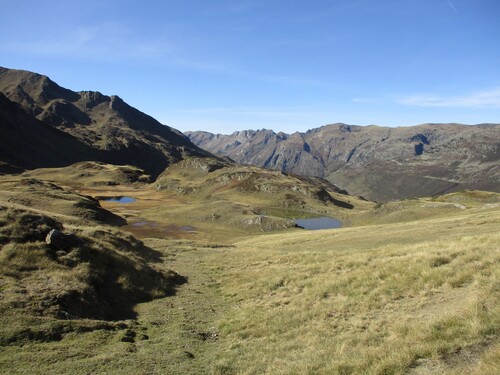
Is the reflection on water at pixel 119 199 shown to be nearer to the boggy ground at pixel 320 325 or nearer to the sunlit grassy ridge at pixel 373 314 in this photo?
the boggy ground at pixel 320 325

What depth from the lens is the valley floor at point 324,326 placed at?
1236 centimetres

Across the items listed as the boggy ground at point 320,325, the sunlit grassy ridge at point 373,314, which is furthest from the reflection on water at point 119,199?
the sunlit grassy ridge at point 373,314

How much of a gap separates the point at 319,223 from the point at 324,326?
320ft

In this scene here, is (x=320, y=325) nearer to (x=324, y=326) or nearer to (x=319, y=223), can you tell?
(x=324, y=326)

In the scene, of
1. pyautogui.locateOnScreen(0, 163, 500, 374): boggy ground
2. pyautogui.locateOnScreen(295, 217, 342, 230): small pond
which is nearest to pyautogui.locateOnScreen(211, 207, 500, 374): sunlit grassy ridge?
pyautogui.locateOnScreen(0, 163, 500, 374): boggy ground

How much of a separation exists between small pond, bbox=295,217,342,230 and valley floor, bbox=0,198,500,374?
80.1 metres

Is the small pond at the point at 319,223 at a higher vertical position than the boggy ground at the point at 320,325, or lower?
lower

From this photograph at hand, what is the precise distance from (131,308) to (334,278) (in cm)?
1271

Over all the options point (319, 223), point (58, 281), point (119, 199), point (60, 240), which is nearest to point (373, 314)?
point (58, 281)

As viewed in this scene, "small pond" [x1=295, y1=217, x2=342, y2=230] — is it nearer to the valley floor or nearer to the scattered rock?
the valley floor

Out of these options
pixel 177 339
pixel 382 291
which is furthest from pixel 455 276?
pixel 177 339

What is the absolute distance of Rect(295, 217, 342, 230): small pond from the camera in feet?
357

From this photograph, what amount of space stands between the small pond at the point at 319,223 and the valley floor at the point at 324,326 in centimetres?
8009

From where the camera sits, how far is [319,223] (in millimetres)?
113562
